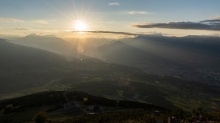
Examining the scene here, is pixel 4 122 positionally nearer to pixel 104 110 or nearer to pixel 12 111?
pixel 12 111

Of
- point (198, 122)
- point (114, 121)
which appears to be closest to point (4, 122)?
point (114, 121)

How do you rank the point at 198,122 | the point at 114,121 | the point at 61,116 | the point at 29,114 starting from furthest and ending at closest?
the point at 29,114 < the point at 61,116 < the point at 114,121 < the point at 198,122

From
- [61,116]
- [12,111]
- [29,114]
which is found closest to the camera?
[61,116]

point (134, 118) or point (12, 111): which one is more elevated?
point (134, 118)

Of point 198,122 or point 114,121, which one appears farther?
point 114,121

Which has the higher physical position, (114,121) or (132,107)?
(114,121)

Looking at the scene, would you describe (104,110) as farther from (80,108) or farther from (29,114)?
(29,114)

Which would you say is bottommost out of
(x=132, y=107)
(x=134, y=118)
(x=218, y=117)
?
(x=132, y=107)

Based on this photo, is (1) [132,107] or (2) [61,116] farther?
(1) [132,107]

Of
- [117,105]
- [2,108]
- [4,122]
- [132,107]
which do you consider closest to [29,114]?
[4,122]
